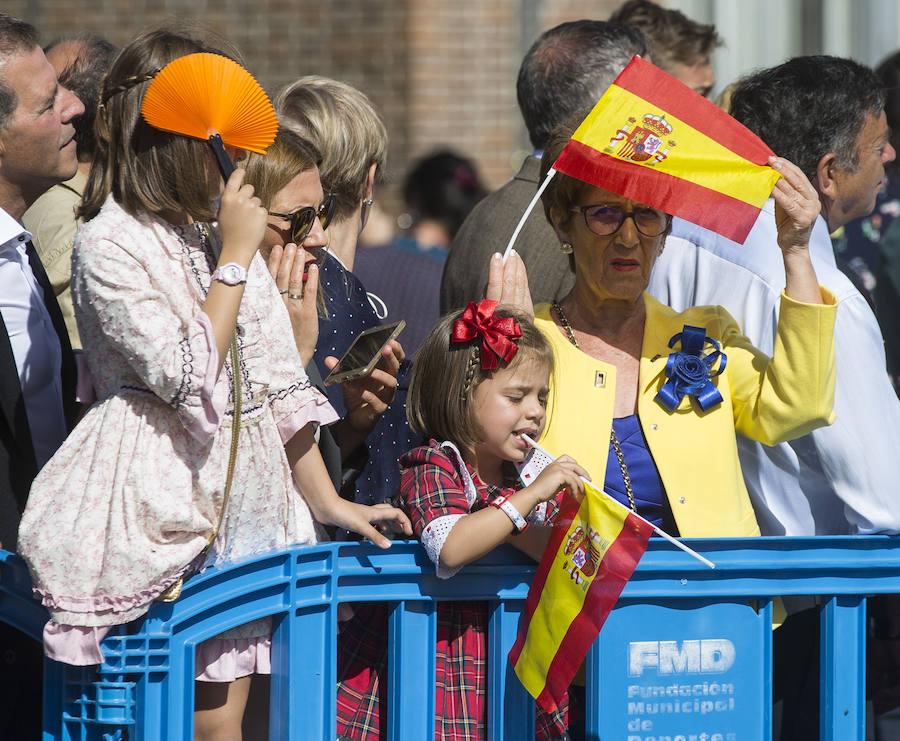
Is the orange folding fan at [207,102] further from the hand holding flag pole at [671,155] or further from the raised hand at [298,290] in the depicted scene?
the hand holding flag pole at [671,155]

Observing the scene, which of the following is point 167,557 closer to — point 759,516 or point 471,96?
point 759,516

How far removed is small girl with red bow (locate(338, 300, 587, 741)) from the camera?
2727 mm

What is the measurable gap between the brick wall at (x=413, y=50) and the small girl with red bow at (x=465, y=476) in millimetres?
6049

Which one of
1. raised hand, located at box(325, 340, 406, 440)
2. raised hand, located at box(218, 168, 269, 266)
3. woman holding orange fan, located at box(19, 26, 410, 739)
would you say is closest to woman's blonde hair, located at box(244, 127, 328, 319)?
raised hand, located at box(325, 340, 406, 440)

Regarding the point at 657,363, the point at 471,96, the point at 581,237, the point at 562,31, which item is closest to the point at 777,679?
the point at 657,363

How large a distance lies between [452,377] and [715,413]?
2.05 feet

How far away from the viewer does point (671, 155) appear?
2936 millimetres

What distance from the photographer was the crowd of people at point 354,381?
2463 millimetres

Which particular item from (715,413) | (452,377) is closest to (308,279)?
(452,377)

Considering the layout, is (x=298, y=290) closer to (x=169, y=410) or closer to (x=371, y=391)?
(x=371, y=391)

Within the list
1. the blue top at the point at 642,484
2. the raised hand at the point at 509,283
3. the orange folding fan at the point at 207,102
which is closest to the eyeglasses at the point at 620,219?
the raised hand at the point at 509,283

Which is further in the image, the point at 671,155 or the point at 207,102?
the point at 671,155

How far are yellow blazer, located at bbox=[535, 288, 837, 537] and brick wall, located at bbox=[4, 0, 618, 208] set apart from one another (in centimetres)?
594

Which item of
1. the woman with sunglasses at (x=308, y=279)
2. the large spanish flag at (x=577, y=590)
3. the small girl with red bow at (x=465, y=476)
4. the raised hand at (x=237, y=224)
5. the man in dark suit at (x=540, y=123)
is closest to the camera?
the raised hand at (x=237, y=224)
